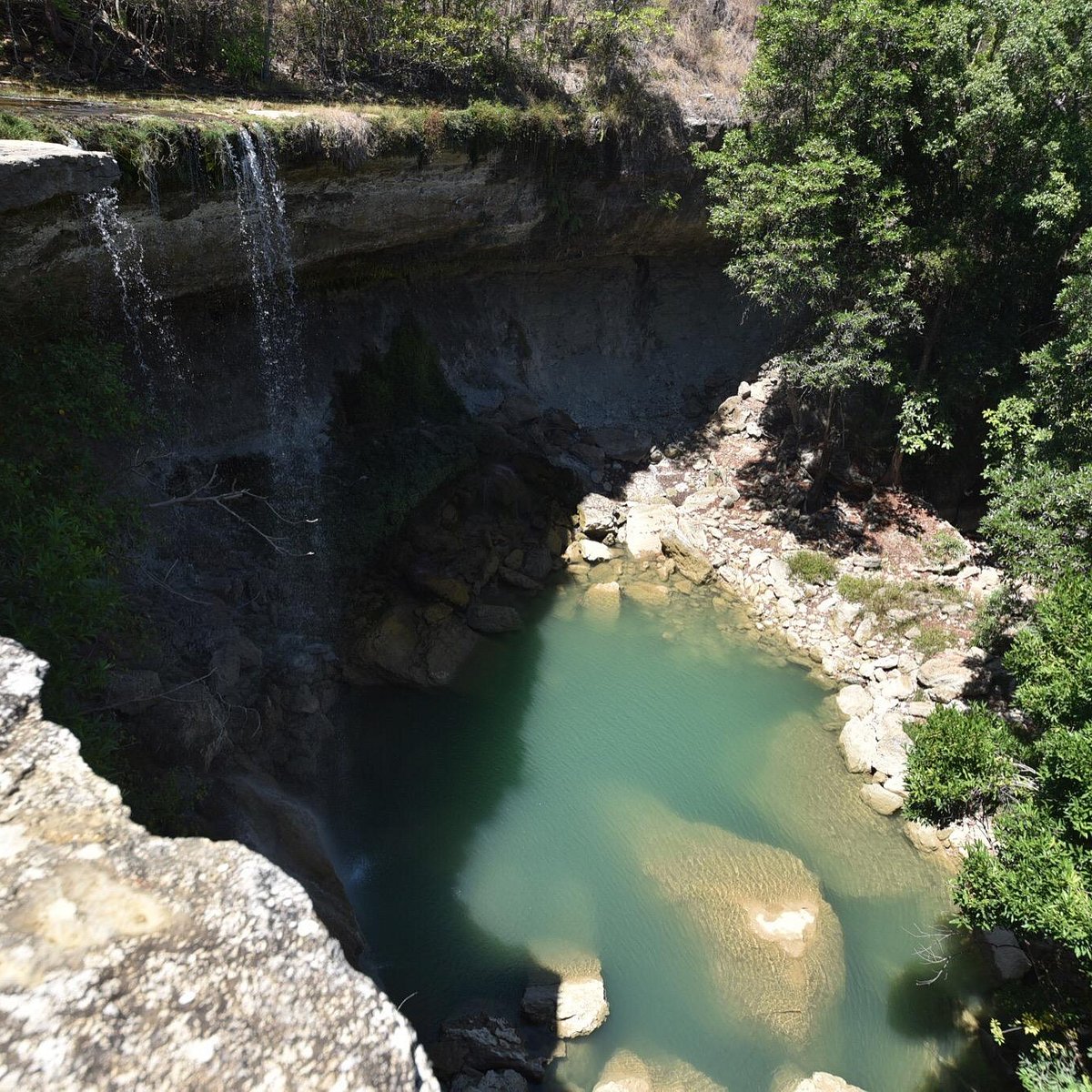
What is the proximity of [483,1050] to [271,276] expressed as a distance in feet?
43.3

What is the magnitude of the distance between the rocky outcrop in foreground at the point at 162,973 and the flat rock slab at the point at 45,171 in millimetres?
7373

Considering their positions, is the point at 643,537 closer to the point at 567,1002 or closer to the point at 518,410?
the point at 518,410

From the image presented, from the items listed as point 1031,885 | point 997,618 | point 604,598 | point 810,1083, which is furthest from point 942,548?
point 810,1083

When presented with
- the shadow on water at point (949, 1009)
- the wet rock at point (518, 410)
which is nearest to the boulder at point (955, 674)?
the shadow on water at point (949, 1009)

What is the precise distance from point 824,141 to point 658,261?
7096 mm

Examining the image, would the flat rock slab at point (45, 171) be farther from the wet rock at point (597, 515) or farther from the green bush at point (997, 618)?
the green bush at point (997, 618)

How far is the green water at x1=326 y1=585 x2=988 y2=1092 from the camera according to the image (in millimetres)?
10281

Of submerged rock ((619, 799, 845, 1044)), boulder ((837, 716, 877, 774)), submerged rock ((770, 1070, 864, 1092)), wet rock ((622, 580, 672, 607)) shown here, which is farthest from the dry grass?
submerged rock ((770, 1070, 864, 1092))

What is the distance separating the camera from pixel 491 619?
53.2ft

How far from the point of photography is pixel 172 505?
590 inches

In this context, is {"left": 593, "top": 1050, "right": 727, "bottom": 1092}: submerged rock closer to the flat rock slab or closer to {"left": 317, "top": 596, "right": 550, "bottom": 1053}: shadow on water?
{"left": 317, "top": 596, "right": 550, "bottom": 1053}: shadow on water

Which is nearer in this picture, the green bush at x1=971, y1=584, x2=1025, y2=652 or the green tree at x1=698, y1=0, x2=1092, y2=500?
the green bush at x1=971, y1=584, x2=1025, y2=652

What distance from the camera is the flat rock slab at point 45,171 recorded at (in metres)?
8.91

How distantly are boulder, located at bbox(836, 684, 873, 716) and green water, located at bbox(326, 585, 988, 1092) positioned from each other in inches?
12.7
